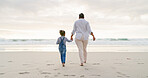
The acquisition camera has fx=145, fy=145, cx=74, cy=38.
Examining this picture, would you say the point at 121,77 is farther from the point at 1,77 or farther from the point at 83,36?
the point at 1,77

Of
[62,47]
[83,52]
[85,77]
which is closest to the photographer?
[85,77]

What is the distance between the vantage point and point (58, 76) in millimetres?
3975

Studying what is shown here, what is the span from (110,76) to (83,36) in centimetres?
224

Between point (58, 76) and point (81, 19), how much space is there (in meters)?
2.81

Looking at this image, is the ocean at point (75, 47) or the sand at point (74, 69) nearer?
the sand at point (74, 69)

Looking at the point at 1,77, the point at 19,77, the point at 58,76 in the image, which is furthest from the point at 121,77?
the point at 1,77

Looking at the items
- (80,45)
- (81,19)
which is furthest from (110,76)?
(81,19)

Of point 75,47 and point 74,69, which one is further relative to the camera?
point 75,47

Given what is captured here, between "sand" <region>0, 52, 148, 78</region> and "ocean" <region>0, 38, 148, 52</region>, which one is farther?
"ocean" <region>0, 38, 148, 52</region>

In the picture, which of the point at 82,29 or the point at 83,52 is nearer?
the point at 82,29

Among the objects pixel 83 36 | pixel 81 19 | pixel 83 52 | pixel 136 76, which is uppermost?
pixel 81 19

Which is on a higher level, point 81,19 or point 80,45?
point 81,19

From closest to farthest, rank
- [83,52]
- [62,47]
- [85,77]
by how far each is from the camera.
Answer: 1. [85,77]
2. [62,47]
3. [83,52]

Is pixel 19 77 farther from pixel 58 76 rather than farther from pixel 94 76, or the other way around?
pixel 94 76
